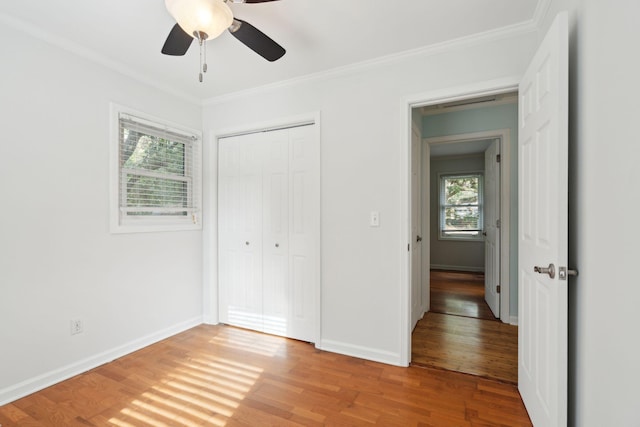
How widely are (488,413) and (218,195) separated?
298 cm

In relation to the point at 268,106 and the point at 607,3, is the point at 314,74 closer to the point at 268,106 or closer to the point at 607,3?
the point at 268,106

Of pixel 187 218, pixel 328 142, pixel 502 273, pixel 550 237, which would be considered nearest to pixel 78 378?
pixel 187 218

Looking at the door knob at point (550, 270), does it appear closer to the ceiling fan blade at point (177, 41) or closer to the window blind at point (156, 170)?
the ceiling fan blade at point (177, 41)

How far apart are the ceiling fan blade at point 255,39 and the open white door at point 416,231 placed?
1742 millimetres

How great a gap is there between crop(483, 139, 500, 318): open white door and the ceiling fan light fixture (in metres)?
3.22

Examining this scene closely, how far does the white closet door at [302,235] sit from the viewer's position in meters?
2.83

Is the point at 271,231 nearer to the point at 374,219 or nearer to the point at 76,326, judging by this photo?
the point at 374,219

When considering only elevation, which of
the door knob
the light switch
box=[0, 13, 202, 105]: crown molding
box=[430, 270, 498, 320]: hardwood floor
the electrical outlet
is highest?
box=[0, 13, 202, 105]: crown molding

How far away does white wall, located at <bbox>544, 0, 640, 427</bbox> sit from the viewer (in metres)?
0.94

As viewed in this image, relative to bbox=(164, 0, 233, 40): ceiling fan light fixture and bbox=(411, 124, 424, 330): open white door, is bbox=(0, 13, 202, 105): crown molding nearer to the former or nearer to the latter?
bbox=(164, 0, 233, 40): ceiling fan light fixture

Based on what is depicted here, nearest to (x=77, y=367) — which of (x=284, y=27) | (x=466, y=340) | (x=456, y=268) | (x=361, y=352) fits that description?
(x=361, y=352)

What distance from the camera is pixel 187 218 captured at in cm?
322

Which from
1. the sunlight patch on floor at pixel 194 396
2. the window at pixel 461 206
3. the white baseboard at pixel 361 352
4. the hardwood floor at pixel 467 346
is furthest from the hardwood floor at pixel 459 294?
the sunlight patch on floor at pixel 194 396

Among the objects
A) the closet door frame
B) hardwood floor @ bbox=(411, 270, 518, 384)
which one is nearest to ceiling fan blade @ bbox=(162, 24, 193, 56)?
the closet door frame
